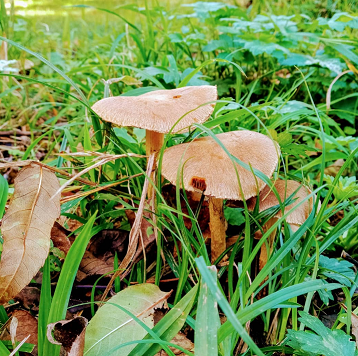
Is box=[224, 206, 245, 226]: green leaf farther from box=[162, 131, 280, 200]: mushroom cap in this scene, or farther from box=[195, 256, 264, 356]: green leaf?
box=[195, 256, 264, 356]: green leaf

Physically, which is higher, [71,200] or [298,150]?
[298,150]

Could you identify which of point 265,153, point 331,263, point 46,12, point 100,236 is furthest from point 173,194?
point 46,12

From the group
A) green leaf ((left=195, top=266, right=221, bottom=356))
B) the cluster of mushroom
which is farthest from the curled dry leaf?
the cluster of mushroom

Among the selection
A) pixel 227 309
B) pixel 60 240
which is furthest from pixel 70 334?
pixel 227 309

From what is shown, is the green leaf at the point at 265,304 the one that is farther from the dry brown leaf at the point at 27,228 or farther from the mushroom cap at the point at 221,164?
the dry brown leaf at the point at 27,228

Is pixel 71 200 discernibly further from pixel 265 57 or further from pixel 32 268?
pixel 265 57

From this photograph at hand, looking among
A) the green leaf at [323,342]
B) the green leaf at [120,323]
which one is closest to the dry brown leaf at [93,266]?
the green leaf at [120,323]
